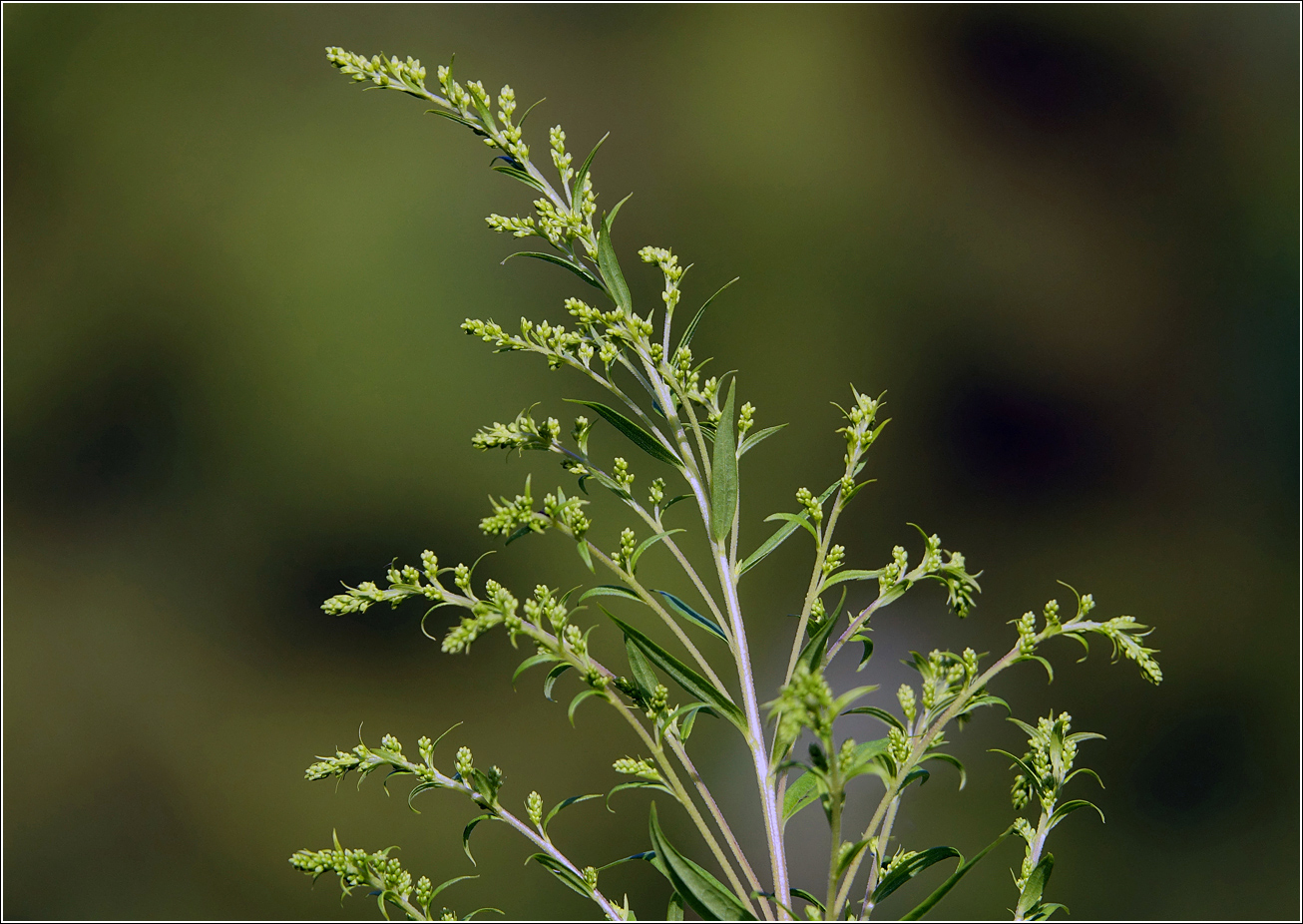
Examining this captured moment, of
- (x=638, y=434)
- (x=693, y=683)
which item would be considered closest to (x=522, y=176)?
(x=638, y=434)

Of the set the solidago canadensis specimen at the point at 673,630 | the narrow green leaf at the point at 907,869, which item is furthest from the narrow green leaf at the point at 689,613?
the narrow green leaf at the point at 907,869

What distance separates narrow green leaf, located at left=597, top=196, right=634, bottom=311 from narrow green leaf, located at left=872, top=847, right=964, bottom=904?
25 cm

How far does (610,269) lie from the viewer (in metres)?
0.38

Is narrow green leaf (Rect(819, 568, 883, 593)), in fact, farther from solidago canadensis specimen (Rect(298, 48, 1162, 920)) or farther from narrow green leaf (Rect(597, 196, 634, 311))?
narrow green leaf (Rect(597, 196, 634, 311))

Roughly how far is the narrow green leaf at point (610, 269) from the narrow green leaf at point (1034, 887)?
0.29 meters

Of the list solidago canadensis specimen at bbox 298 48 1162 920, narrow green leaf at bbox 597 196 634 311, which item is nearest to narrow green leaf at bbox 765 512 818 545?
solidago canadensis specimen at bbox 298 48 1162 920

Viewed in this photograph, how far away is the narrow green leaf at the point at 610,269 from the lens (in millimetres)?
374

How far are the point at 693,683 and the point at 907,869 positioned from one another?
0.35 ft

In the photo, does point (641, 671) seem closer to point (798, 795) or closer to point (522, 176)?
point (798, 795)

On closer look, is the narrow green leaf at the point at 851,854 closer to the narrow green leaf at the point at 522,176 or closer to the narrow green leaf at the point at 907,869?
the narrow green leaf at the point at 907,869

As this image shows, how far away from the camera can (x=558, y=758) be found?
1.64m

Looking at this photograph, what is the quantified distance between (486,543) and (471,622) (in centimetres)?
136

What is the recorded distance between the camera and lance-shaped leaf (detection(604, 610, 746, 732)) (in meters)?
0.36

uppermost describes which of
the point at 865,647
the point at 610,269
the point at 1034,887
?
the point at 610,269
